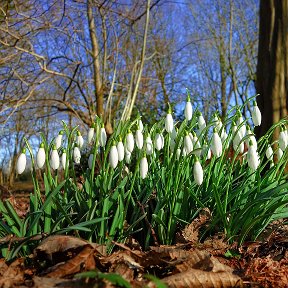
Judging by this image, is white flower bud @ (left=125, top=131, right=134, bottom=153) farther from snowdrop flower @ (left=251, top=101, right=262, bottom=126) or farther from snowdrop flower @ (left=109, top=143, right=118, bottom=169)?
snowdrop flower @ (left=251, top=101, right=262, bottom=126)

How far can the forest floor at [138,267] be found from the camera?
153 cm

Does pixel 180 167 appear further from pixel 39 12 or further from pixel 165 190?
pixel 39 12

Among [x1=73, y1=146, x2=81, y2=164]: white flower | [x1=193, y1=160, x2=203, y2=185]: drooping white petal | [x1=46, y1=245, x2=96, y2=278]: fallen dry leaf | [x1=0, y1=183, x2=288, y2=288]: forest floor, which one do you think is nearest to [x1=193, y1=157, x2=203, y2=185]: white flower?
[x1=193, y1=160, x2=203, y2=185]: drooping white petal

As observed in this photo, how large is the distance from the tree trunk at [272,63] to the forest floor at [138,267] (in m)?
3.40

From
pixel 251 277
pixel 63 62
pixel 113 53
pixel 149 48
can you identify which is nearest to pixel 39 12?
pixel 63 62

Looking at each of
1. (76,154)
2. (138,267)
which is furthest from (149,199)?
(138,267)

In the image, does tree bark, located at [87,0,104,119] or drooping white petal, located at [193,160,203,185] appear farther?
tree bark, located at [87,0,104,119]

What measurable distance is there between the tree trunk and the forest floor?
11.2 ft

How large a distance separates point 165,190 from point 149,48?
431 inches

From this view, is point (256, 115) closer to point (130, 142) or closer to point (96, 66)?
point (130, 142)

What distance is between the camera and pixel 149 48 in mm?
12875

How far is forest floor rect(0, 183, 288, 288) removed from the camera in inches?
60.2

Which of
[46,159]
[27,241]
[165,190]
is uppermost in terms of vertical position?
[46,159]

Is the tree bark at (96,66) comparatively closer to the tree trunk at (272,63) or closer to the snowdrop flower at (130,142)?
the tree trunk at (272,63)
